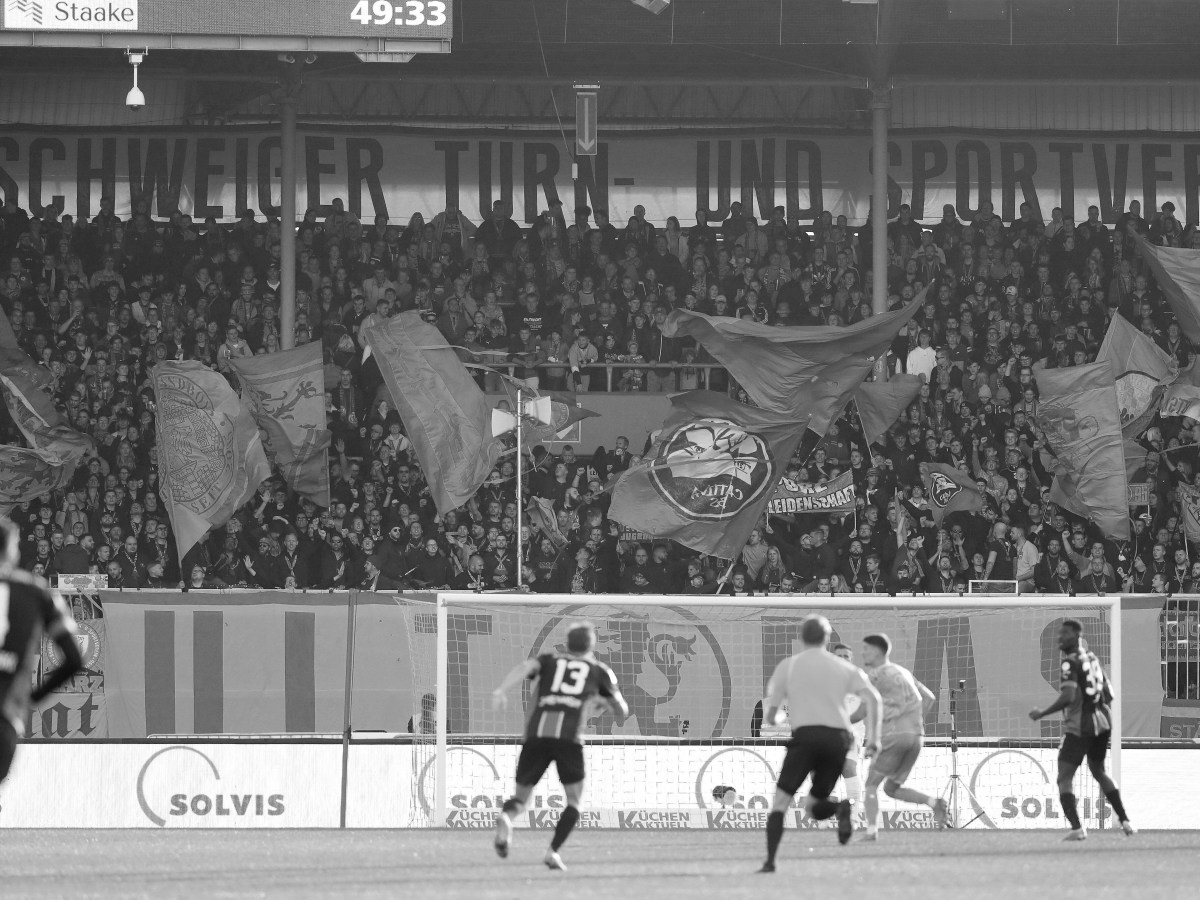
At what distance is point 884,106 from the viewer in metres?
26.8

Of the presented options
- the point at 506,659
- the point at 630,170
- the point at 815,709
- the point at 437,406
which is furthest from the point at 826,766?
the point at 630,170

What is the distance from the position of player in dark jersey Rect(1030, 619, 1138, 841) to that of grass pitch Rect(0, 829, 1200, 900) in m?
0.33

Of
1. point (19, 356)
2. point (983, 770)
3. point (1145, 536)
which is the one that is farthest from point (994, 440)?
point (19, 356)

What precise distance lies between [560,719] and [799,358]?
11.6m

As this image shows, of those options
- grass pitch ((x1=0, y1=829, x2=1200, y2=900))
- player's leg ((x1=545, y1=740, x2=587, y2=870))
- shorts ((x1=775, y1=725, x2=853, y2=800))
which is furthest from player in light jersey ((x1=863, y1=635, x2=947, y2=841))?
player's leg ((x1=545, y1=740, x2=587, y2=870))

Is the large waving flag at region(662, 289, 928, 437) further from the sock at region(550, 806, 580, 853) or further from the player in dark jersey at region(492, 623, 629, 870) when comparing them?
the sock at region(550, 806, 580, 853)

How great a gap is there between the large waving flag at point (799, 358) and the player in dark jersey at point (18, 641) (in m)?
14.9

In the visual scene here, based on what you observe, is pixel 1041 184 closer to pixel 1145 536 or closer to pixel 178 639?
pixel 1145 536

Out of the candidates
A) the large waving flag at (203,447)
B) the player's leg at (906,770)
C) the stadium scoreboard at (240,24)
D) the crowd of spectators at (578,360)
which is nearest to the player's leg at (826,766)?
the player's leg at (906,770)

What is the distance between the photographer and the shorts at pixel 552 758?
12188mm

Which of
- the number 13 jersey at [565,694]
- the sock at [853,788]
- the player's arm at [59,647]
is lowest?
the sock at [853,788]

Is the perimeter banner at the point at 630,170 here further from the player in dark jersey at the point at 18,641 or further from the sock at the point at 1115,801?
the player in dark jersey at the point at 18,641

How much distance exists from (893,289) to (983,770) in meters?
11.5

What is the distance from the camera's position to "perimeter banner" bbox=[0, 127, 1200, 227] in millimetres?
29828
